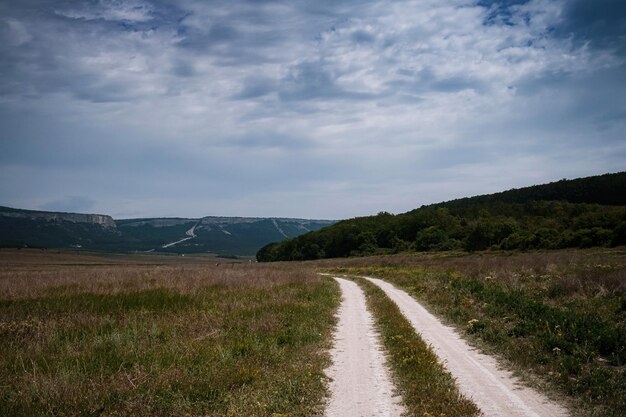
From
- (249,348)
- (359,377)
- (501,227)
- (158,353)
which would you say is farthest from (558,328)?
(501,227)

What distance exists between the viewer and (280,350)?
36.2 feet

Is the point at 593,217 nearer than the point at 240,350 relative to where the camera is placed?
No

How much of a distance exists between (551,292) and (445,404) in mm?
13663

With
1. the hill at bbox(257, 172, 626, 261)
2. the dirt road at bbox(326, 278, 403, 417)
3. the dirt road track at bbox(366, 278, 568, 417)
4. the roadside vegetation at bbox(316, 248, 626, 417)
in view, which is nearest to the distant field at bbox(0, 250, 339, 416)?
the dirt road at bbox(326, 278, 403, 417)

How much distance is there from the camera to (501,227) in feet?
295

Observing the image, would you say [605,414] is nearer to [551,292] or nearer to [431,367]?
[431,367]

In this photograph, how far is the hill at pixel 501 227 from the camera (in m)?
68.7

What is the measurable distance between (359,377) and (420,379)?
1.37 meters

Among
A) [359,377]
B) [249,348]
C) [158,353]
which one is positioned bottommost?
[359,377]

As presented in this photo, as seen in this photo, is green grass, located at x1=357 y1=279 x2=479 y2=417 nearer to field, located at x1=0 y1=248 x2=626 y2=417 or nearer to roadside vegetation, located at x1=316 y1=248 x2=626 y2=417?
field, located at x1=0 y1=248 x2=626 y2=417

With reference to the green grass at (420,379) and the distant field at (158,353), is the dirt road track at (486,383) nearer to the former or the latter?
the green grass at (420,379)

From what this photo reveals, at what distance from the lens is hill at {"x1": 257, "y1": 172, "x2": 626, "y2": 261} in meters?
68.7

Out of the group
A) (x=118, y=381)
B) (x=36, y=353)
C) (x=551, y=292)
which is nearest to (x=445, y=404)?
(x=118, y=381)

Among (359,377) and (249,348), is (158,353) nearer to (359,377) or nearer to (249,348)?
(249,348)
